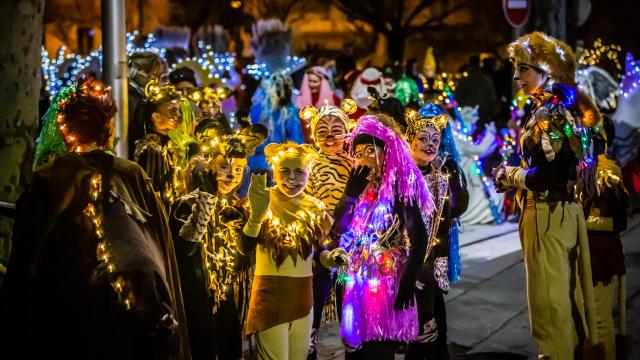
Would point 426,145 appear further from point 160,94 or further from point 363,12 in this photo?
point 363,12

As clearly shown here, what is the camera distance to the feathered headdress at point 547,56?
618 cm

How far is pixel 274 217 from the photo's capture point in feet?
18.2

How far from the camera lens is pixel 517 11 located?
52.5 feet

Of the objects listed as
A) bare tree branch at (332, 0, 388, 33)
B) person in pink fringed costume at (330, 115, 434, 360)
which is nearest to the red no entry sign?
person in pink fringed costume at (330, 115, 434, 360)

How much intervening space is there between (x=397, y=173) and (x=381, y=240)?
0.43 meters

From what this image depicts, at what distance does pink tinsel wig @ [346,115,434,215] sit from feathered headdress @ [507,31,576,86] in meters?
1.21

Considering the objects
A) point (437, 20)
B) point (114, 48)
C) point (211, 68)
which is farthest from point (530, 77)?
point (437, 20)

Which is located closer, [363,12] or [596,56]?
[596,56]

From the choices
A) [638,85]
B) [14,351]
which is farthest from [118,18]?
[638,85]

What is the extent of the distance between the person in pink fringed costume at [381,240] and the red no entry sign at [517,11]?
10964mm

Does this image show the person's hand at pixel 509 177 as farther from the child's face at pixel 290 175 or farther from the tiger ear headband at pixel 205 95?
the tiger ear headband at pixel 205 95

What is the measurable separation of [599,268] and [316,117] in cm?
246

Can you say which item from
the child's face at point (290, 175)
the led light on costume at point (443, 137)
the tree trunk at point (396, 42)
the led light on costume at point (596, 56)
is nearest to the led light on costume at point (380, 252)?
the child's face at point (290, 175)

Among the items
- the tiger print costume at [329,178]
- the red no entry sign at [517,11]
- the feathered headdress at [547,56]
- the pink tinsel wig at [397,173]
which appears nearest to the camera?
the pink tinsel wig at [397,173]
